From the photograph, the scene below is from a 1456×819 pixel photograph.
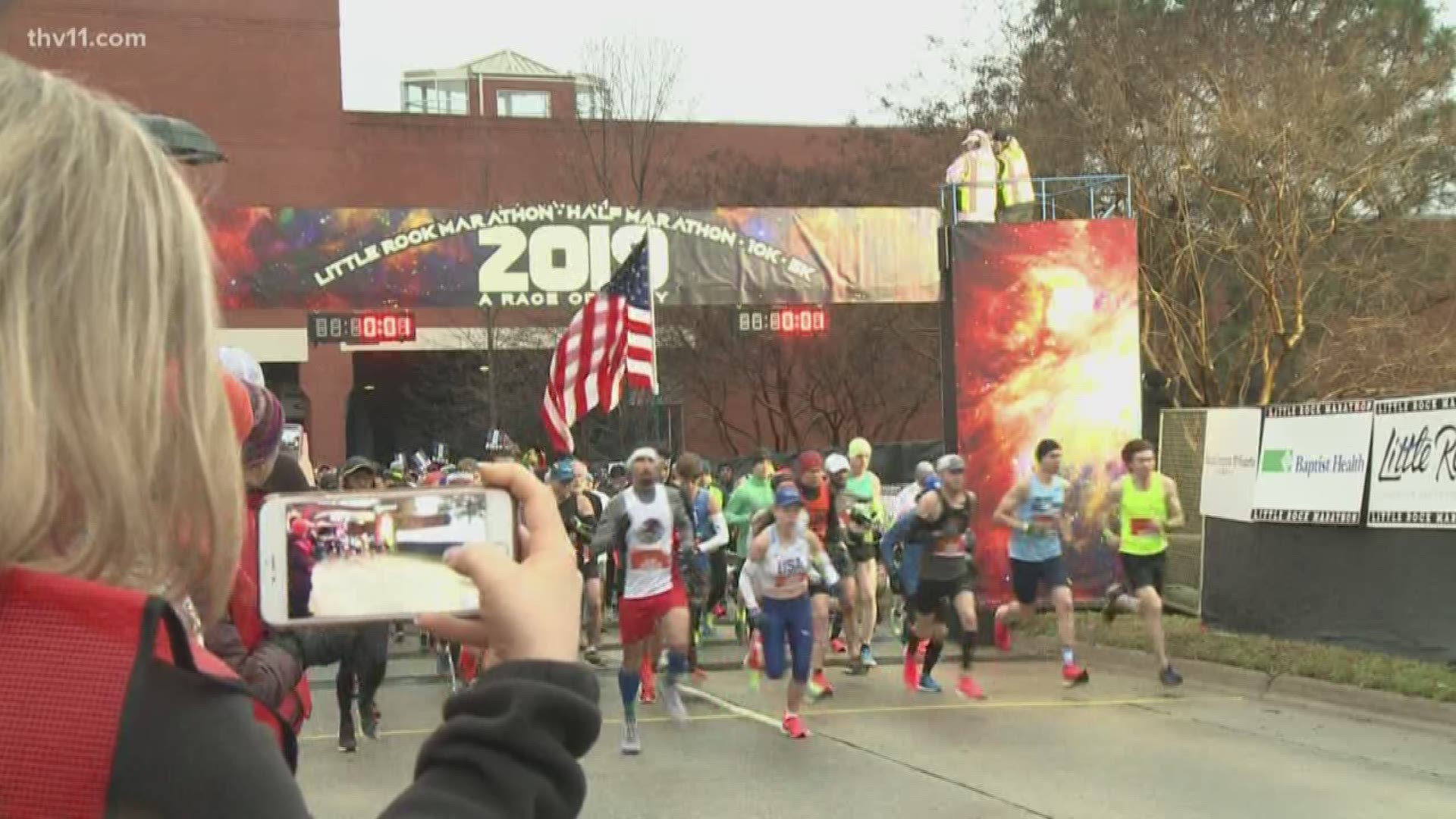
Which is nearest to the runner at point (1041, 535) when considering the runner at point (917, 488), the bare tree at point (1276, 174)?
the runner at point (917, 488)

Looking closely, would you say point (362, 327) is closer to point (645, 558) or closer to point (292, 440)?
point (645, 558)

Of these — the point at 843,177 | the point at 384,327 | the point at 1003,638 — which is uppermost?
the point at 843,177

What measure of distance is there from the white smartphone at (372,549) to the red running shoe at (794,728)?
861cm

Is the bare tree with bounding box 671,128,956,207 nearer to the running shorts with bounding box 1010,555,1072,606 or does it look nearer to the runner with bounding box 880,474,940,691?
the runner with bounding box 880,474,940,691

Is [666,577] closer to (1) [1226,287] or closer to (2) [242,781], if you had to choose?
(2) [242,781]

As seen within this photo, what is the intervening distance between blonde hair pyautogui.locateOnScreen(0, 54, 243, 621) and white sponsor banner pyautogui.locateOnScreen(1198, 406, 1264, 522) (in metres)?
14.1

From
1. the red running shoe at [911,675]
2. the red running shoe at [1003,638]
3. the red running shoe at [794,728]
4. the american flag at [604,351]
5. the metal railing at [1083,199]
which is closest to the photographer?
the red running shoe at [794,728]

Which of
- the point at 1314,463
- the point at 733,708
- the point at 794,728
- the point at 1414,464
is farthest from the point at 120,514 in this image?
the point at 1314,463

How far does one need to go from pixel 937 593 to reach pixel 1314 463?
157 inches

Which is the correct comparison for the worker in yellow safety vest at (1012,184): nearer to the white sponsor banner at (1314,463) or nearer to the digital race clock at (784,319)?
the white sponsor banner at (1314,463)

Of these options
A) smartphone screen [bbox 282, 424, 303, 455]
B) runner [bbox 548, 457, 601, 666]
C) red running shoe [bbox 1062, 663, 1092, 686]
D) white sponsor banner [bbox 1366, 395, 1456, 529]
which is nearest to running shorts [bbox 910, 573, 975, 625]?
red running shoe [bbox 1062, 663, 1092, 686]

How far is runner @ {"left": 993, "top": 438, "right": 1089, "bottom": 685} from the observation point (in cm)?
1198

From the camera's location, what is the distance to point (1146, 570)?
12.0m

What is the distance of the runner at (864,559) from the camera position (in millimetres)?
14148
